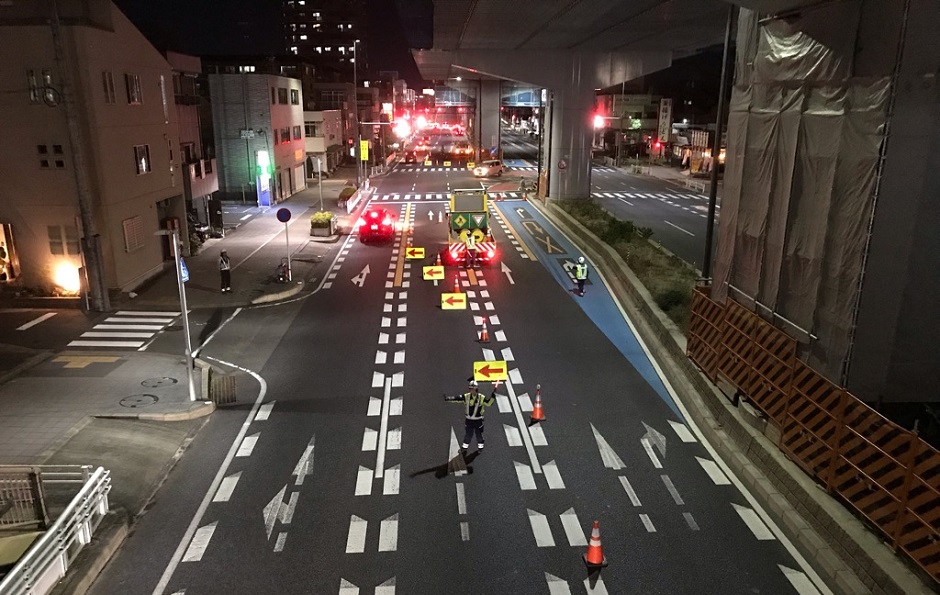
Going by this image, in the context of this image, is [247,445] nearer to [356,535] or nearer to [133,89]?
[356,535]

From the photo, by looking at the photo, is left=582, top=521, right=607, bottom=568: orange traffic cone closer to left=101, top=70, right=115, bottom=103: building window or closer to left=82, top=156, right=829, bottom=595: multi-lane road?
left=82, top=156, right=829, bottom=595: multi-lane road

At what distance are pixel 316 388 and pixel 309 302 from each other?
26.9ft

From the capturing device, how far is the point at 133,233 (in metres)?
24.2

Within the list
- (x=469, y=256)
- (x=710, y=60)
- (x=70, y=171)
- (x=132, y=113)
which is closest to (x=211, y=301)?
(x=70, y=171)

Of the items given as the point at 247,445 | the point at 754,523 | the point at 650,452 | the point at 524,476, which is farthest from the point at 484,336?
the point at 754,523

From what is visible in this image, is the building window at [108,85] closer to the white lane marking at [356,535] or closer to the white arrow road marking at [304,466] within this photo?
the white arrow road marking at [304,466]

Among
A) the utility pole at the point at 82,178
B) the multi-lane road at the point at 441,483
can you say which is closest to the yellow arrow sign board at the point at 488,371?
the multi-lane road at the point at 441,483

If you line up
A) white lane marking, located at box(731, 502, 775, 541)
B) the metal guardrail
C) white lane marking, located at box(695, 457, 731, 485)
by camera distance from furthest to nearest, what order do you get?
white lane marking, located at box(695, 457, 731, 485), white lane marking, located at box(731, 502, 775, 541), the metal guardrail

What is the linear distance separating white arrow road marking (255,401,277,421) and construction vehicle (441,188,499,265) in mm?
15016

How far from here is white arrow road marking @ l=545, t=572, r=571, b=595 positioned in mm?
8875

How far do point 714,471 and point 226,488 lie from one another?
9.33 metres

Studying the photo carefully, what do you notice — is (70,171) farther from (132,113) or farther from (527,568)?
(527,568)

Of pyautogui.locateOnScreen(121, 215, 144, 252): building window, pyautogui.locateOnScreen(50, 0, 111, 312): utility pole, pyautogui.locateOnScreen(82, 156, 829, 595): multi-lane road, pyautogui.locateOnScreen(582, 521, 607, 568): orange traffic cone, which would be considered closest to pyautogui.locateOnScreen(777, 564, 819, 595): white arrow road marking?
pyautogui.locateOnScreen(82, 156, 829, 595): multi-lane road

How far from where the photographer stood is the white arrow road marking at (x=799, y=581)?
8.90 meters
